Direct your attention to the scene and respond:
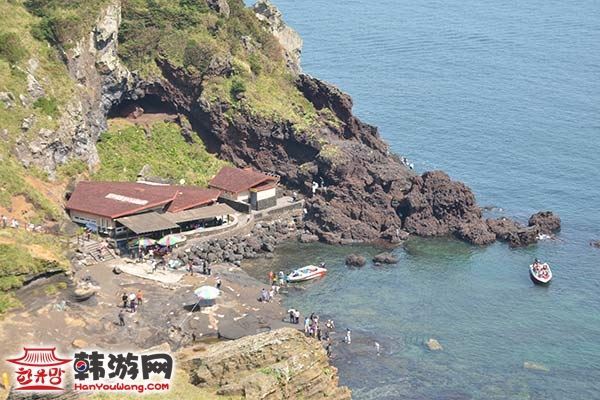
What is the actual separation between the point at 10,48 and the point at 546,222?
53.9 meters

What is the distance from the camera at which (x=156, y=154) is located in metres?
88.0

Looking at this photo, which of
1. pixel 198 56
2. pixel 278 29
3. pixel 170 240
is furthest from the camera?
pixel 278 29

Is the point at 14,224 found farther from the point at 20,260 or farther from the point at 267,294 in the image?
the point at 267,294

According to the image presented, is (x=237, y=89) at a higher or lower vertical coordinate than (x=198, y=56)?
lower

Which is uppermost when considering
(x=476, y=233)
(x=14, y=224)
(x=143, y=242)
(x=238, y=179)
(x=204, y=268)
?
(x=14, y=224)

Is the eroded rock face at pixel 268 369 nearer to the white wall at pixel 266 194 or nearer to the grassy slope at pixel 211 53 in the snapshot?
the white wall at pixel 266 194

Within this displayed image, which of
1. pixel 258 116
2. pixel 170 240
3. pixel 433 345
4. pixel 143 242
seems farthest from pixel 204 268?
pixel 258 116

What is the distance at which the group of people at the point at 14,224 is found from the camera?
206ft

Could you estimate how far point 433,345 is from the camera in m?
61.0

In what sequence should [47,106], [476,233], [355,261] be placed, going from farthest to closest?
[476,233] → [47,106] → [355,261]

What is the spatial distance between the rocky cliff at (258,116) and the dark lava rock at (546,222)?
437 centimetres

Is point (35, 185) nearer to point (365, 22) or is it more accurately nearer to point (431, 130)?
point (431, 130)

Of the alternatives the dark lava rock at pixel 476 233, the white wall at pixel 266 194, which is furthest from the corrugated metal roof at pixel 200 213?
the dark lava rock at pixel 476 233

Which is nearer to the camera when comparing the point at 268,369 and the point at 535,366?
the point at 268,369
